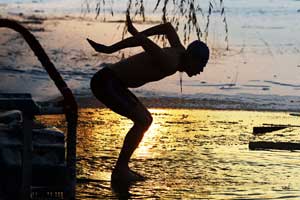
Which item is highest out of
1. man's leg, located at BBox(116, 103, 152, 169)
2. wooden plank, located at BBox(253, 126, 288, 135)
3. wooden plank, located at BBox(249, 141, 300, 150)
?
man's leg, located at BBox(116, 103, 152, 169)

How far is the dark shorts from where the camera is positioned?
25.6ft

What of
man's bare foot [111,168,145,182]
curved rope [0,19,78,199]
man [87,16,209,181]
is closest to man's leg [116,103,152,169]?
man [87,16,209,181]

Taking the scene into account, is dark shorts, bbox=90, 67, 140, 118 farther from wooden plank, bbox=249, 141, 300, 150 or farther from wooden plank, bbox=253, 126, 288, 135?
wooden plank, bbox=253, 126, 288, 135

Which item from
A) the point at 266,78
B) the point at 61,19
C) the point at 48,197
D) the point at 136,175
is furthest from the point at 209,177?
the point at 61,19

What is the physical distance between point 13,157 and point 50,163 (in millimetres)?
279

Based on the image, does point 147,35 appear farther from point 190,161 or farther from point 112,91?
point 190,161

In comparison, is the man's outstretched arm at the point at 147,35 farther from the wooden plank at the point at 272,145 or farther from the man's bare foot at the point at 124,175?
the wooden plank at the point at 272,145

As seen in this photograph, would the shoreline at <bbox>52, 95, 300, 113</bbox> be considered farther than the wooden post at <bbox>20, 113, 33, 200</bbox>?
Yes

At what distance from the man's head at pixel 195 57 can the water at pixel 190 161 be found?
3.05ft

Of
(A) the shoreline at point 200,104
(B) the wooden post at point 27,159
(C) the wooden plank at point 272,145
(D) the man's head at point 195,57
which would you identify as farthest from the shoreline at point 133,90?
(B) the wooden post at point 27,159

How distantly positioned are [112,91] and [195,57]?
75 cm

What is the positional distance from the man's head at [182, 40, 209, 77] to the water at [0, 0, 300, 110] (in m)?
9.18

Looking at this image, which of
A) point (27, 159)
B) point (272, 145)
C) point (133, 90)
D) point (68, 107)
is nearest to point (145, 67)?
point (68, 107)

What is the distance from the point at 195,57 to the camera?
24.9 ft
